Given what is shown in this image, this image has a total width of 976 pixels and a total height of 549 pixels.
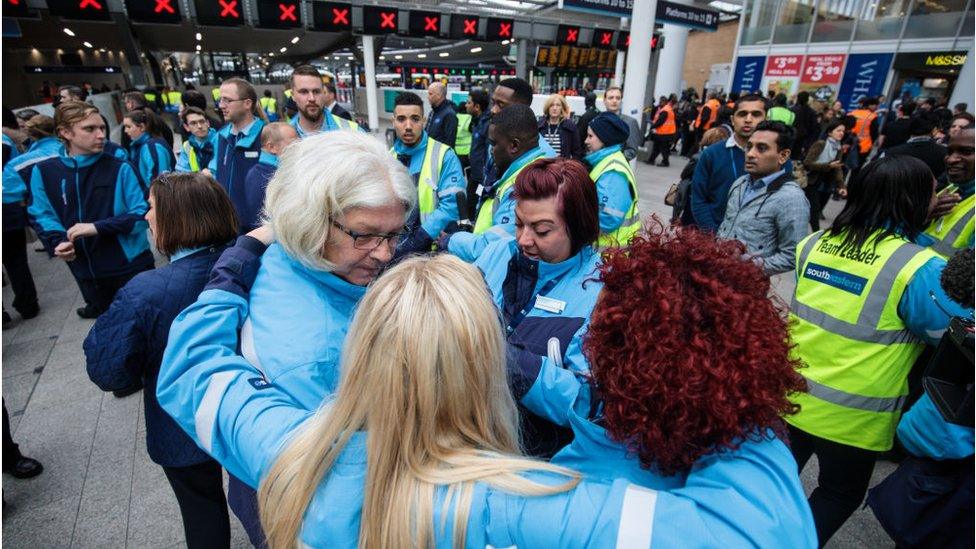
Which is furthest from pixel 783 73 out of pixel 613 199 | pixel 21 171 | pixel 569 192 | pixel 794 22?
pixel 21 171

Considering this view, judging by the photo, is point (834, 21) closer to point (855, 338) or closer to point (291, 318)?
point (855, 338)

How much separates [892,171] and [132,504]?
387cm

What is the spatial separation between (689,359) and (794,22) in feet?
67.0

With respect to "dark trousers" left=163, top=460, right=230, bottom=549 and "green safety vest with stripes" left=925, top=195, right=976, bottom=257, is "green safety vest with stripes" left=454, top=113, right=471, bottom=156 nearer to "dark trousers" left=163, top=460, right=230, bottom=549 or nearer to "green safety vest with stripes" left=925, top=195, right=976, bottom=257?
"green safety vest with stripes" left=925, top=195, right=976, bottom=257

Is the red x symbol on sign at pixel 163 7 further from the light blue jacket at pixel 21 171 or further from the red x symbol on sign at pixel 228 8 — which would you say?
the light blue jacket at pixel 21 171

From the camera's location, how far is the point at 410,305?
0.81 m

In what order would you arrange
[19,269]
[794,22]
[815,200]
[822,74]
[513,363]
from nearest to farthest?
[513,363] → [19,269] → [815,200] → [822,74] → [794,22]

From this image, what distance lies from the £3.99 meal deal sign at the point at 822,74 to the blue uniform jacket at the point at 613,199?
15.7 meters

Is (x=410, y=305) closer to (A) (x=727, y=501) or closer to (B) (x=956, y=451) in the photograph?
(A) (x=727, y=501)

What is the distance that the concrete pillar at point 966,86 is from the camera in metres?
10.6

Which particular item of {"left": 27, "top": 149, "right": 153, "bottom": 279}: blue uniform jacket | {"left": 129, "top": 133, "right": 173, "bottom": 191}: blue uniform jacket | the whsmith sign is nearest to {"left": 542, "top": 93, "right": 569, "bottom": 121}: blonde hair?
the whsmith sign

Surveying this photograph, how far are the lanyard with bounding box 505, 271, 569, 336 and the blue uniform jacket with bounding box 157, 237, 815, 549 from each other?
82 centimetres

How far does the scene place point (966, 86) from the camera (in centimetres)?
1072

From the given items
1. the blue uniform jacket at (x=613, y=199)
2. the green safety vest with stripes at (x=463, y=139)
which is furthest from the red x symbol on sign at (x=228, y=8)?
the blue uniform jacket at (x=613, y=199)
